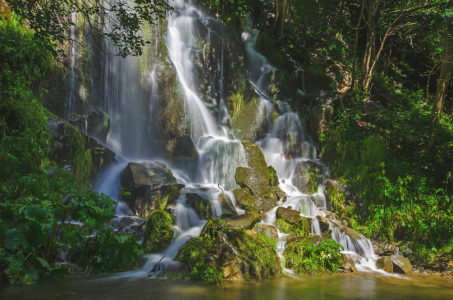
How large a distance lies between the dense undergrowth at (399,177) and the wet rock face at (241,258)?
3517mm

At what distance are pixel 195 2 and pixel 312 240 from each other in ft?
42.7

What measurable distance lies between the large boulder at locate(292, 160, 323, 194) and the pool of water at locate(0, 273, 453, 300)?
15.4 ft

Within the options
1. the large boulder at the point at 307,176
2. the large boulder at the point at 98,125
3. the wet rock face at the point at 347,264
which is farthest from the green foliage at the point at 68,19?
the large boulder at the point at 307,176

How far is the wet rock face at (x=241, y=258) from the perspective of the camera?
190 inches

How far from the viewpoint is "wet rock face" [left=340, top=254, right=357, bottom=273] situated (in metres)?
5.76

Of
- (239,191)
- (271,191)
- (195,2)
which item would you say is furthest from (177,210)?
(195,2)

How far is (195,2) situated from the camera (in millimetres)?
15141

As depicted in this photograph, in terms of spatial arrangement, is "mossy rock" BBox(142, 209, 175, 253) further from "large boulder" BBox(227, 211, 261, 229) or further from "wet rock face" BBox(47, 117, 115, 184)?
"wet rock face" BBox(47, 117, 115, 184)

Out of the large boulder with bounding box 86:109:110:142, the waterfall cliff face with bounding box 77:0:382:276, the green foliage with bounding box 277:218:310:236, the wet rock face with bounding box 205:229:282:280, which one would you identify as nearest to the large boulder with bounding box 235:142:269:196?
the waterfall cliff face with bounding box 77:0:382:276

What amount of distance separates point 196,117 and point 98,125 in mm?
3429

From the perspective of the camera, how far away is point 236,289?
4.27 m

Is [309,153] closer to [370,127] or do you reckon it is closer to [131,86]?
[370,127]

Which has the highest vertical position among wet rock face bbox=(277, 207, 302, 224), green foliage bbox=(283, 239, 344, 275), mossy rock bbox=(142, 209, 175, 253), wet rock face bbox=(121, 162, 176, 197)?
wet rock face bbox=(121, 162, 176, 197)

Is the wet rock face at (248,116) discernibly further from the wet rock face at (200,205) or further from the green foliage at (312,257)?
the green foliage at (312,257)
